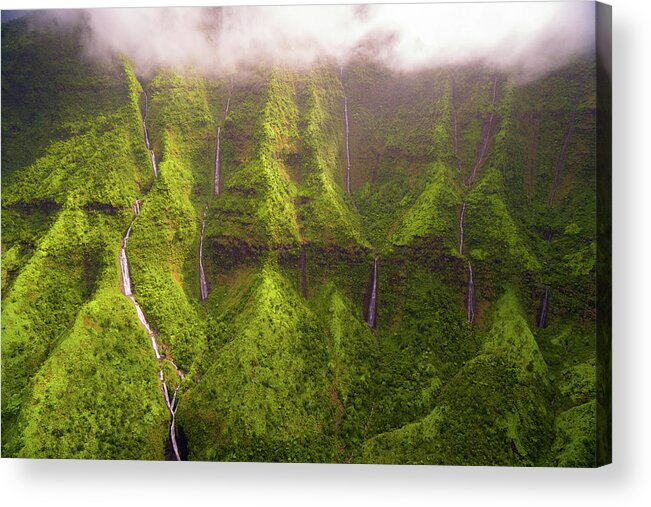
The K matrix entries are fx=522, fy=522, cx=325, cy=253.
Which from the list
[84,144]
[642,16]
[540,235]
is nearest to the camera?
[642,16]

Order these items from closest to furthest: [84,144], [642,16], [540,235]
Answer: [642,16] < [540,235] < [84,144]

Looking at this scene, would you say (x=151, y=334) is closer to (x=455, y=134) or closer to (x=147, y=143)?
(x=147, y=143)

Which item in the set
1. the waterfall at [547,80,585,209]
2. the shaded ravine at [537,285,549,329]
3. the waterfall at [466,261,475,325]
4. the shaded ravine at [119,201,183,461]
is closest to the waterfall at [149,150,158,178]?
the shaded ravine at [119,201,183,461]

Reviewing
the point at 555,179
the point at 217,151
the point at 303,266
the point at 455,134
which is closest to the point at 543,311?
the point at 555,179

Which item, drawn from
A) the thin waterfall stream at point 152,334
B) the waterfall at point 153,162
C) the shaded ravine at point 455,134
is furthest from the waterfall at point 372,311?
the waterfall at point 153,162

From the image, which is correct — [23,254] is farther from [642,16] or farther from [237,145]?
[642,16]

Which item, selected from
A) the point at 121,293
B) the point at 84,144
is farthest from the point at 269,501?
the point at 84,144

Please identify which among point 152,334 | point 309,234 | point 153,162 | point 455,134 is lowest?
point 152,334
